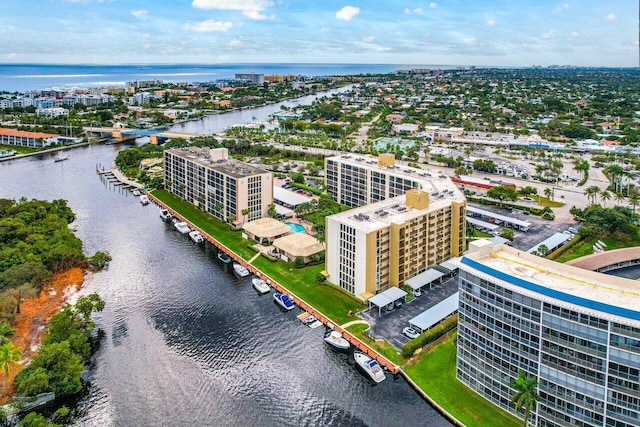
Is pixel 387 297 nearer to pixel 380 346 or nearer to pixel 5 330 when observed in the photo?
pixel 380 346

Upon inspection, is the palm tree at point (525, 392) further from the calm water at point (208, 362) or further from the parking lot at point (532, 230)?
the parking lot at point (532, 230)

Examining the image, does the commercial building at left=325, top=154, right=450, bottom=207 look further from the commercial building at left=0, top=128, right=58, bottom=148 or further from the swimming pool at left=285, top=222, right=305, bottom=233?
the commercial building at left=0, top=128, right=58, bottom=148

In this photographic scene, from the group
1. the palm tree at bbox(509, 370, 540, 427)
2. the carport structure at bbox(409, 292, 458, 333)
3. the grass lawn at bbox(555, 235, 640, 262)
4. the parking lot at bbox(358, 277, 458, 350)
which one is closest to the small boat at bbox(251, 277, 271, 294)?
the parking lot at bbox(358, 277, 458, 350)

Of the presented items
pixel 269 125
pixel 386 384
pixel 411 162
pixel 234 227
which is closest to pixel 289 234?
pixel 234 227

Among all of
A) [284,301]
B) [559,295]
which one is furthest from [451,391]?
[284,301]

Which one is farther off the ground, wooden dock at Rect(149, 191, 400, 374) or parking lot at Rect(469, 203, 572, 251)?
parking lot at Rect(469, 203, 572, 251)

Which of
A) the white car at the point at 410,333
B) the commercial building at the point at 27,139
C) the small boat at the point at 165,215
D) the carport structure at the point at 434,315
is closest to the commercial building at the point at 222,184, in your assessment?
the small boat at the point at 165,215

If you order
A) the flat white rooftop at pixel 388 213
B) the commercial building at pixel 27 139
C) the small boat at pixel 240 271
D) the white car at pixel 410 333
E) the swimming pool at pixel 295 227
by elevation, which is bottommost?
the white car at pixel 410 333
